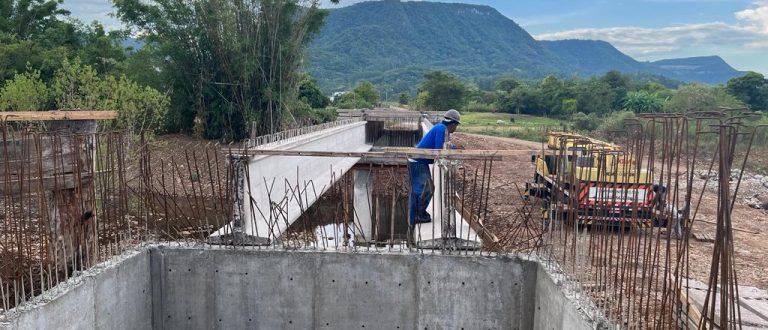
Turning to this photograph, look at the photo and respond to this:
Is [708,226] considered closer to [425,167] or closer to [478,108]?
[425,167]

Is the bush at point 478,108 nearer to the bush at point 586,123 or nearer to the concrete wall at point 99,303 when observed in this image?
the bush at point 586,123

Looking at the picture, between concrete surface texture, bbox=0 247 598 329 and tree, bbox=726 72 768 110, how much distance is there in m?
48.4

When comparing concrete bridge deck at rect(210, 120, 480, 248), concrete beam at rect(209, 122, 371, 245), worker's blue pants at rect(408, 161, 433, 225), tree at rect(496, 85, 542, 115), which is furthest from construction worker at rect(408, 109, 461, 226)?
tree at rect(496, 85, 542, 115)

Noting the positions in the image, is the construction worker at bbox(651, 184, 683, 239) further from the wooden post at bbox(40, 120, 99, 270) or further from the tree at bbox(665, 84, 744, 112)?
the tree at bbox(665, 84, 744, 112)

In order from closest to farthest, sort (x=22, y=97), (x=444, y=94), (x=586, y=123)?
(x=22, y=97), (x=586, y=123), (x=444, y=94)

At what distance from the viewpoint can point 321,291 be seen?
20.6ft

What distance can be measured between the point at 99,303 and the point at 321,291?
91.8 inches

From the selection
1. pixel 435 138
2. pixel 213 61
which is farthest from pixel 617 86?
pixel 435 138

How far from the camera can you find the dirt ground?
9.55 meters

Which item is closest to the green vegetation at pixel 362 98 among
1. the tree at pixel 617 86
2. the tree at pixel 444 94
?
the tree at pixel 444 94

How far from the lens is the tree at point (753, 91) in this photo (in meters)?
45.1

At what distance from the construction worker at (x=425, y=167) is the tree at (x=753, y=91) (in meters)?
47.1

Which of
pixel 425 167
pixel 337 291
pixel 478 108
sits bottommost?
pixel 337 291

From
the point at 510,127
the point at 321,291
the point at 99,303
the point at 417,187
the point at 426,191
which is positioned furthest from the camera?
the point at 510,127
